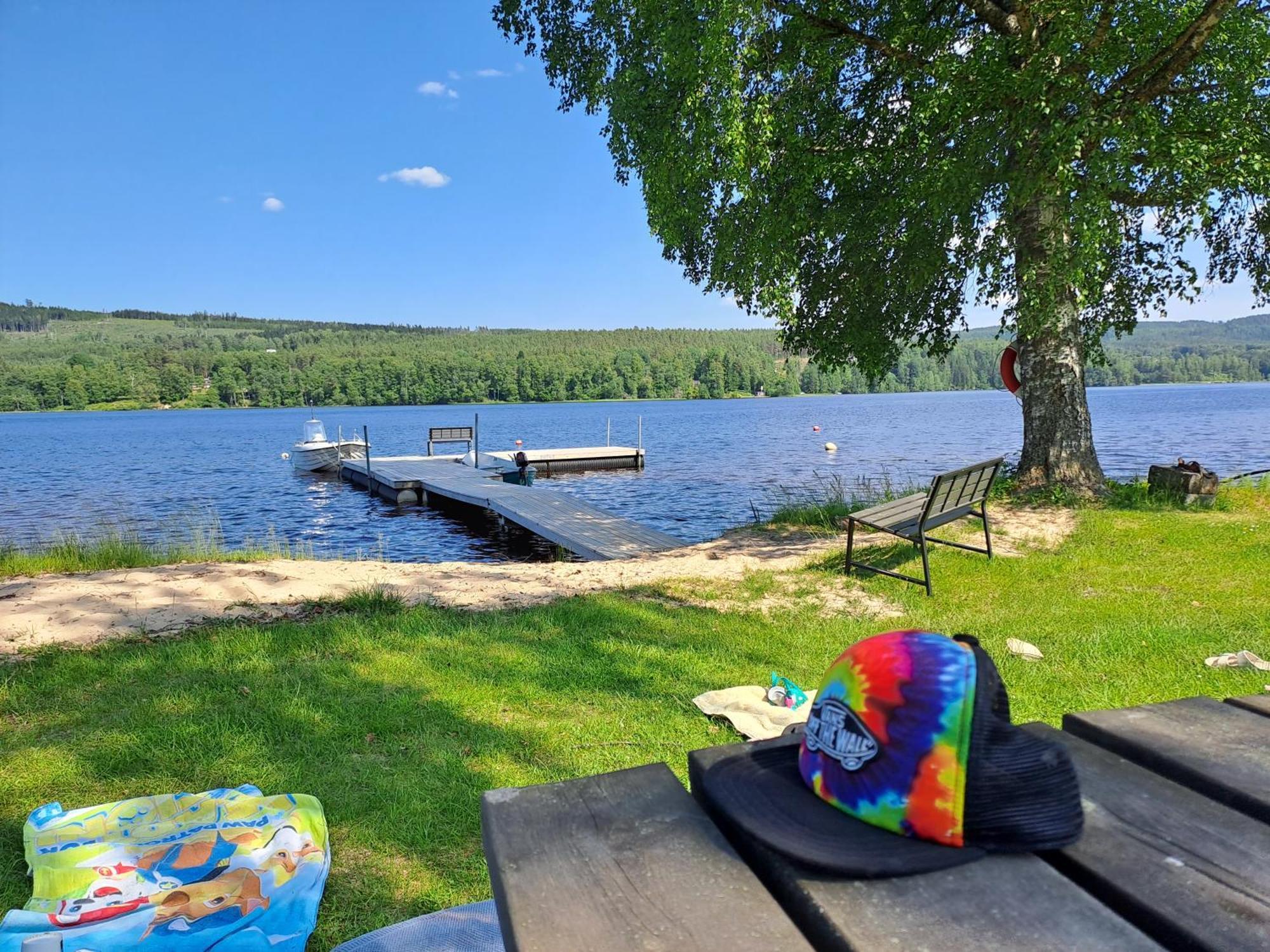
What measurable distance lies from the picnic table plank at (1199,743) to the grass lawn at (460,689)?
2184 mm

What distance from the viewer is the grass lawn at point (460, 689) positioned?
326 cm

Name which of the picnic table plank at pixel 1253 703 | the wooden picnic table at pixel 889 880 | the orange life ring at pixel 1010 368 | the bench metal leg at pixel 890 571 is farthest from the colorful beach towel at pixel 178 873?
the orange life ring at pixel 1010 368

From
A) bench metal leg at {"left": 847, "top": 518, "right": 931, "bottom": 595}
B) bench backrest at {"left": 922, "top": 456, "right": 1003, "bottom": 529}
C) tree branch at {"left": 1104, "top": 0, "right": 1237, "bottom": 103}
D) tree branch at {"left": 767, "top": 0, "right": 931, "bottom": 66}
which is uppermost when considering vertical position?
tree branch at {"left": 767, "top": 0, "right": 931, "bottom": 66}

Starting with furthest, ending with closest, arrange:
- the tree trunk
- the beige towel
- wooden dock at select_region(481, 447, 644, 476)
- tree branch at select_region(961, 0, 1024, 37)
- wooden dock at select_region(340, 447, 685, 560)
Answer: wooden dock at select_region(481, 447, 644, 476) < wooden dock at select_region(340, 447, 685, 560) < the tree trunk < tree branch at select_region(961, 0, 1024, 37) < the beige towel

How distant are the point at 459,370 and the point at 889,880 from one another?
12424 centimetres

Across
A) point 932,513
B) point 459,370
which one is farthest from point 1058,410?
point 459,370

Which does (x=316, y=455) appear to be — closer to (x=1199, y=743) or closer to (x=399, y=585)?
(x=399, y=585)

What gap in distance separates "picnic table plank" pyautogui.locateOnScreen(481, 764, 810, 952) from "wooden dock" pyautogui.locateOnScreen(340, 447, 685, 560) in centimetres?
978

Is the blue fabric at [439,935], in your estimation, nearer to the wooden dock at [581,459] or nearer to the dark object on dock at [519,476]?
the dark object on dock at [519,476]

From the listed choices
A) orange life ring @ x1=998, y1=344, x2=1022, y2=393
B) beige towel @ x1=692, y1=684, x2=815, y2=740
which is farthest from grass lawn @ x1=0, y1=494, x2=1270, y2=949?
orange life ring @ x1=998, y1=344, x2=1022, y2=393

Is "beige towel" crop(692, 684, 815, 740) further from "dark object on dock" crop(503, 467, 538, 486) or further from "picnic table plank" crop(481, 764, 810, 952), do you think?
"dark object on dock" crop(503, 467, 538, 486)

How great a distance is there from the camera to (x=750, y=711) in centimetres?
413

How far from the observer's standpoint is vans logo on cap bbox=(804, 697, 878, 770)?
4.08 feet

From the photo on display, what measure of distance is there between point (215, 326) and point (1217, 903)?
22567 cm
